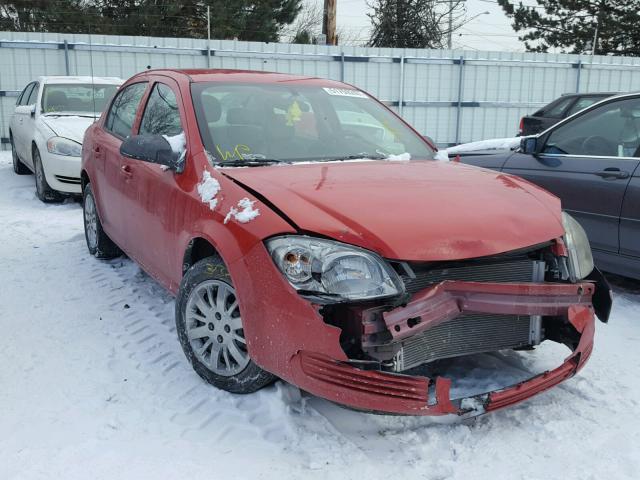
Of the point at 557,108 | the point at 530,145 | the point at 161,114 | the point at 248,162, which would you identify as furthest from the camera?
the point at 557,108

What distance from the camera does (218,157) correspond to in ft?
10.6

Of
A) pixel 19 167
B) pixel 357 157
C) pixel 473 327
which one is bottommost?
pixel 19 167

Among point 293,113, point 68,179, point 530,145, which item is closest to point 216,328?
point 293,113

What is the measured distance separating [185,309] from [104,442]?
745mm

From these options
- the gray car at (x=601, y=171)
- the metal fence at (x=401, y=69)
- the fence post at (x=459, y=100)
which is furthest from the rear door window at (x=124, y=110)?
the fence post at (x=459, y=100)

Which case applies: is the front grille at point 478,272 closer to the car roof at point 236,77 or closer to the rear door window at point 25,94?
the car roof at point 236,77

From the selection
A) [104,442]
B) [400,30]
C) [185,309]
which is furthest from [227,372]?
[400,30]

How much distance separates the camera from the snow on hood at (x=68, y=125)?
24.9 feet

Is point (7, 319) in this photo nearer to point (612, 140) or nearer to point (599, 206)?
point (599, 206)

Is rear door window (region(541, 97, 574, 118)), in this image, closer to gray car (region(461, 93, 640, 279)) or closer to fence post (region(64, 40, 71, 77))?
gray car (region(461, 93, 640, 279))

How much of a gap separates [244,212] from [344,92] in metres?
1.83

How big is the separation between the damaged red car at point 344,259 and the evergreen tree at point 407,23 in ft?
87.7

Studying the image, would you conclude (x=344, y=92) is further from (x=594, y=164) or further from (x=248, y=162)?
(x=594, y=164)

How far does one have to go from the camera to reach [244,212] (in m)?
2.71
